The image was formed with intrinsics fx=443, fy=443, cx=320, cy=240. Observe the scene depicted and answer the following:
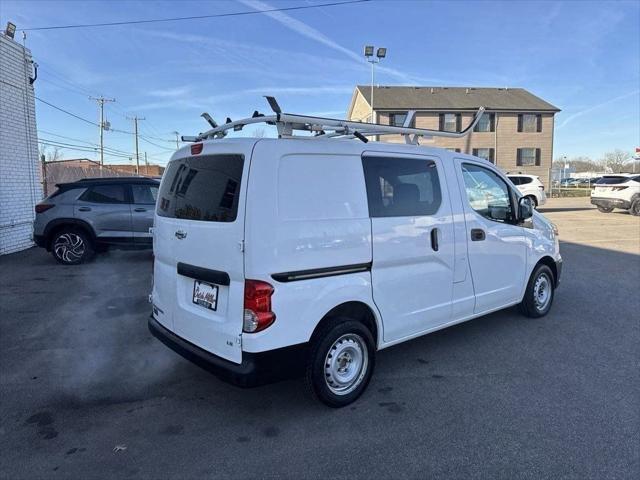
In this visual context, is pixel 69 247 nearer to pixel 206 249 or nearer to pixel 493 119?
pixel 206 249

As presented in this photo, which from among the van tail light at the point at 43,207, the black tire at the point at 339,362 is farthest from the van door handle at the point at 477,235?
the van tail light at the point at 43,207

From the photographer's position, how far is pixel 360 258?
3.37 meters

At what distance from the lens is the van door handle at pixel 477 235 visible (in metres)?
4.32

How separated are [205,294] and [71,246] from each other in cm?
707

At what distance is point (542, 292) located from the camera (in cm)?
565

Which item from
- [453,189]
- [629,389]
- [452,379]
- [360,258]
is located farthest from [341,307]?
[629,389]

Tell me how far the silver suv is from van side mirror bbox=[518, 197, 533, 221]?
7052mm

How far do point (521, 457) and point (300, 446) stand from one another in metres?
1.40

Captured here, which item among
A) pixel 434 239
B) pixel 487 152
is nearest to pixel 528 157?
pixel 487 152

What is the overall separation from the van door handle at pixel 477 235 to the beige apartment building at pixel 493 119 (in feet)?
103

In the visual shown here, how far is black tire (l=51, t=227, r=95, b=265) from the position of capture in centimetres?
884

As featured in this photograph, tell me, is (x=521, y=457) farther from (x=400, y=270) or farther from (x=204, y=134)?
(x=204, y=134)

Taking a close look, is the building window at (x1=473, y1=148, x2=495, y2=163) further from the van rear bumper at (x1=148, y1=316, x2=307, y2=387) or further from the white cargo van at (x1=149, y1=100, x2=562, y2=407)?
the van rear bumper at (x1=148, y1=316, x2=307, y2=387)

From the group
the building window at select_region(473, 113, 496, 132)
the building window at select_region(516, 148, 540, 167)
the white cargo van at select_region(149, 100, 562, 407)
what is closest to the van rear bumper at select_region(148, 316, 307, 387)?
the white cargo van at select_region(149, 100, 562, 407)
